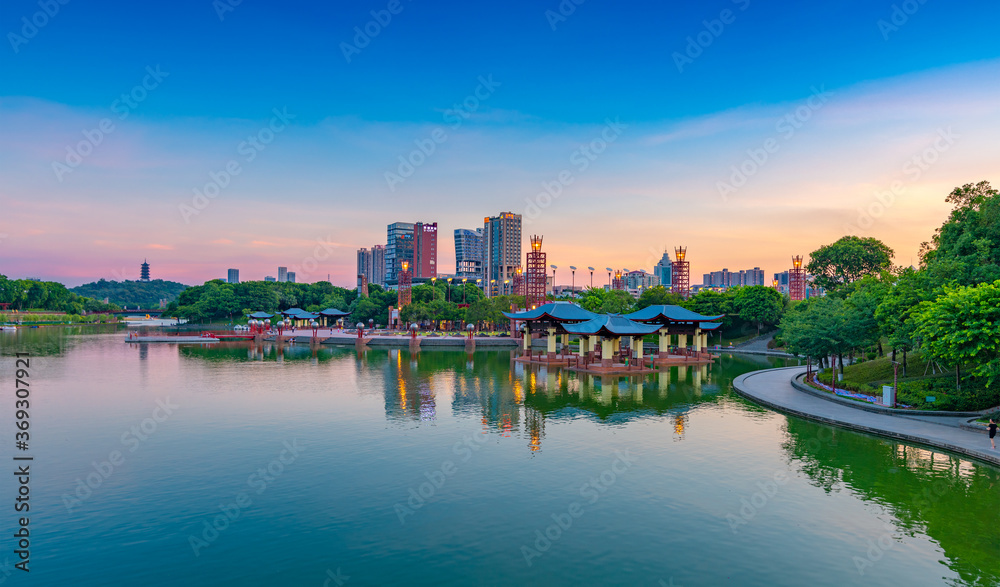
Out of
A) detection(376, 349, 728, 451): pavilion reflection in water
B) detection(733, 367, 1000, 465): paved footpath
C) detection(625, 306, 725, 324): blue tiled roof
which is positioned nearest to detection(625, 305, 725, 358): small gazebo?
detection(625, 306, 725, 324): blue tiled roof

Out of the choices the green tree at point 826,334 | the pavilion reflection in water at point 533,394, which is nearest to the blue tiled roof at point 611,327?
the pavilion reflection in water at point 533,394

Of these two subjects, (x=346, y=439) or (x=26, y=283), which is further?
(x=26, y=283)

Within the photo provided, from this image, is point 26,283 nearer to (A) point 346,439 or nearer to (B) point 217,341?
(B) point 217,341

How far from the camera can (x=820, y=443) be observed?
2455cm

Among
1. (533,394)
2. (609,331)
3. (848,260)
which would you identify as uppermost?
(848,260)

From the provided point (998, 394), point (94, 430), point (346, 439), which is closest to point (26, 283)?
point (94, 430)

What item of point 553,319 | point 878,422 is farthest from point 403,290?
point 878,422

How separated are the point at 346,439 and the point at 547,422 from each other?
33.7 feet

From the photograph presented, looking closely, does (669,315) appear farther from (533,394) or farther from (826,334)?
(533,394)

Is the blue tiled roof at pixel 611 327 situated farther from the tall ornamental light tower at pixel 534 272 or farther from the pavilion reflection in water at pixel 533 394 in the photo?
the tall ornamental light tower at pixel 534 272

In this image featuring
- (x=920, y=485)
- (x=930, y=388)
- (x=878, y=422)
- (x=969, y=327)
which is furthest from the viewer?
(x=930, y=388)

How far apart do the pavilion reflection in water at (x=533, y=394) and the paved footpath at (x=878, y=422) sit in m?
4.05

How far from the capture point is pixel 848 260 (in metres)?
82.4

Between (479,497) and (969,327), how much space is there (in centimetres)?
2161
